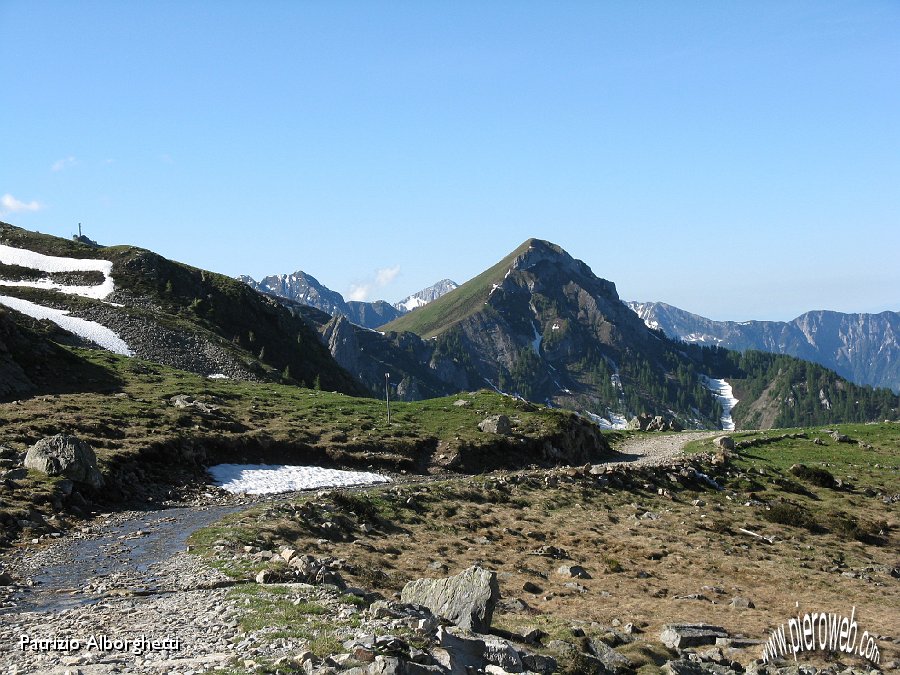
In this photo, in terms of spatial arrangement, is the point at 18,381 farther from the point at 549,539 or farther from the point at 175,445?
the point at 549,539

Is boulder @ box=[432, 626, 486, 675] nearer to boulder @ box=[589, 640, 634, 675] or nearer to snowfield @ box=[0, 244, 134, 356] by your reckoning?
boulder @ box=[589, 640, 634, 675]

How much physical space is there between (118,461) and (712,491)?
38.7 m

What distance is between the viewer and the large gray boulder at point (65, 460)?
31.5m

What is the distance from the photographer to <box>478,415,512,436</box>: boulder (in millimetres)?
58156

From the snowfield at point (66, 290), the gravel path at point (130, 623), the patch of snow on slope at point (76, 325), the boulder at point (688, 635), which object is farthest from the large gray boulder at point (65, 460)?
the patch of snow on slope at point (76, 325)

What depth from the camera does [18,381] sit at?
53.0 metres

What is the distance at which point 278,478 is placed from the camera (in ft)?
138

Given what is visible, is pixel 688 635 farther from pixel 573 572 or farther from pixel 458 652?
pixel 458 652

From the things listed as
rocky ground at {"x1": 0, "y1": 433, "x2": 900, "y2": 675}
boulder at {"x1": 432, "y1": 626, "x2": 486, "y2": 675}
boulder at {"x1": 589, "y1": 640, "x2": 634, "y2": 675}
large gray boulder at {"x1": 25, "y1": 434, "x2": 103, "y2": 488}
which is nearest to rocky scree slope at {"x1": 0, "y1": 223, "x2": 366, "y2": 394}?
large gray boulder at {"x1": 25, "y1": 434, "x2": 103, "y2": 488}

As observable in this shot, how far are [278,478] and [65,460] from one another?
511 inches

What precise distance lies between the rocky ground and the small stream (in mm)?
98

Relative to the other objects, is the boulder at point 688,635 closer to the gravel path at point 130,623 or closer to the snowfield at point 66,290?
the gravel path at point 130,623

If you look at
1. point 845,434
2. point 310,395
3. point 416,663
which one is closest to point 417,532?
point 416,663

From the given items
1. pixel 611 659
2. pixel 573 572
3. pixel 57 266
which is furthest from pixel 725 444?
pixel 57 266
